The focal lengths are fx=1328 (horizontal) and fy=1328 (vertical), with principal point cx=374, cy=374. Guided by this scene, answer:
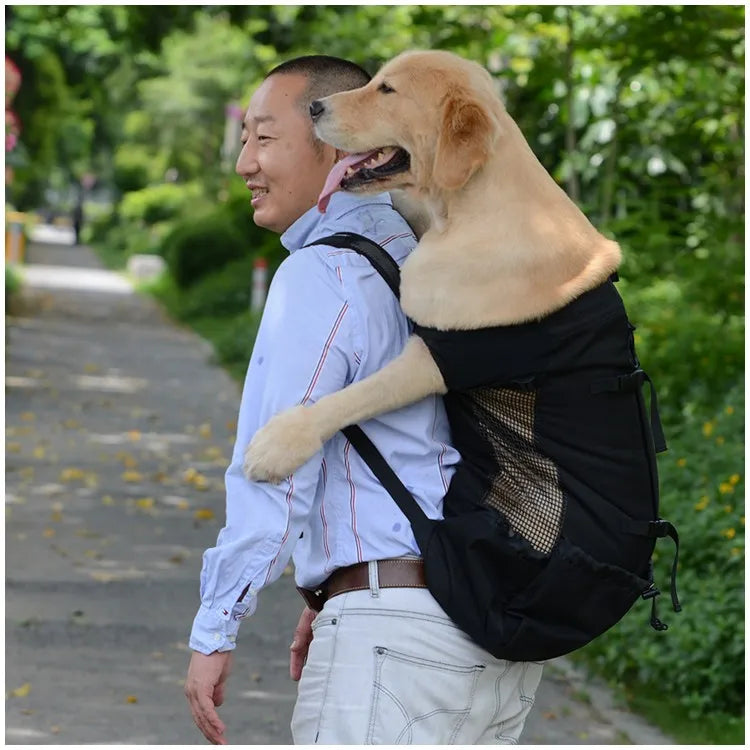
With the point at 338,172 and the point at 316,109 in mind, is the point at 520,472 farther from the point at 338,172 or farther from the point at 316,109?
the point at 316,109

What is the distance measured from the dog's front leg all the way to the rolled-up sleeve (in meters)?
0.03

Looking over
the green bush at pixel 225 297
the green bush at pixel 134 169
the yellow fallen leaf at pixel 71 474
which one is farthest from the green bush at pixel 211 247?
the green bush at pixel 134 169

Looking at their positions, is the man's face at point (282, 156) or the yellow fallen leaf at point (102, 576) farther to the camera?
the yellow fallen leaf at point (102, 576)

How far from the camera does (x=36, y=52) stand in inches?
966

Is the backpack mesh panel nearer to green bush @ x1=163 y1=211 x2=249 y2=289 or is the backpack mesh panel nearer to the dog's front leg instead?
the dog's front leg

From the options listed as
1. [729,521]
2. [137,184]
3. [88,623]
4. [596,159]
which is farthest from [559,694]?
[137,184]

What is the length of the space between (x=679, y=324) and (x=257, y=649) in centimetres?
498

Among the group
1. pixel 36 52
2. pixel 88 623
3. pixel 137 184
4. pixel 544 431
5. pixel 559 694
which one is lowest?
pixel 137 184

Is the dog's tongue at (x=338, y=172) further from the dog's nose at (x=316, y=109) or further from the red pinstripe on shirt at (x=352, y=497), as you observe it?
the red pinstripe on shirt at (x=352, y=497)

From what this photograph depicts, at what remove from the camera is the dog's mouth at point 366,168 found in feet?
8.64

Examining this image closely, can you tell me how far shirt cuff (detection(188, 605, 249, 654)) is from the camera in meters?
2.49

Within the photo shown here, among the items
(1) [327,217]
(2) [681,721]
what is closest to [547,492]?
(1) [327,217]

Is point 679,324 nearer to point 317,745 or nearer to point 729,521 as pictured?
A: point 729,521

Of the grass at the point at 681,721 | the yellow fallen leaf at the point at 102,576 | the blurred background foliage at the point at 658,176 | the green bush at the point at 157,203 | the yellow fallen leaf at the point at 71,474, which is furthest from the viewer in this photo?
the green bush at the point at 157,203
